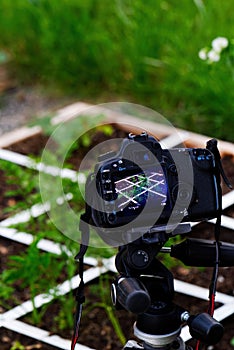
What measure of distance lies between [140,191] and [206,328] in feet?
1.09

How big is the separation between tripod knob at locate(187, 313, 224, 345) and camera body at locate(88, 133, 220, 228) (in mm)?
217

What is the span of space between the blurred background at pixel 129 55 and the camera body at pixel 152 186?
1775 mm

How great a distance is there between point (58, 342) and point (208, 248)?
99cm

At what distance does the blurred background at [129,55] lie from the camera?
399cm

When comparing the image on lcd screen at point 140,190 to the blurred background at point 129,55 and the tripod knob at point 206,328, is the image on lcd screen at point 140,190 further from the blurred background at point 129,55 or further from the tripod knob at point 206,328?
the blurred background at point 129,55

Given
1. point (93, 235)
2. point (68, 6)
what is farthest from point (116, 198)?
point (68, 6)

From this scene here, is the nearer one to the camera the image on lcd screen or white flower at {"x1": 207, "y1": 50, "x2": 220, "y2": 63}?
the image on lcd screen

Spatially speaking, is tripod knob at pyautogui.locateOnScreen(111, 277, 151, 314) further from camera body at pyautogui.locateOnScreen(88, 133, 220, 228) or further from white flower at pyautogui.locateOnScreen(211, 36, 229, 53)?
white flower at pyautogui.locateOnScreen(211, 36, 229, 53)

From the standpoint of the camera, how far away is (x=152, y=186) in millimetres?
1724

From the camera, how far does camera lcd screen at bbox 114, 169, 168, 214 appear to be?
171 centimetres

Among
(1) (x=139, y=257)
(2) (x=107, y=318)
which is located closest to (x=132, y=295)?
(1) (x=139, y=257)

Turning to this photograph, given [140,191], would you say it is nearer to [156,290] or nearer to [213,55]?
[156,290]

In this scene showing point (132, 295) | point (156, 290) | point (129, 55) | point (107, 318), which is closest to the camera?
point (132, 295)

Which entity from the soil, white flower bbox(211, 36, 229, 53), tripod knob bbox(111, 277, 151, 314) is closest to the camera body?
tripod knob bbox(111, 277, 151, 314)
